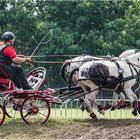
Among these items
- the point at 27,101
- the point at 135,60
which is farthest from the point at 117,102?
the point at 27,101

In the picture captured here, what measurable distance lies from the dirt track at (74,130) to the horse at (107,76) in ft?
2.30

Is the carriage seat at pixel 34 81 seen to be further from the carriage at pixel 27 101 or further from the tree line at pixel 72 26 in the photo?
the tree line at pixel 72 26

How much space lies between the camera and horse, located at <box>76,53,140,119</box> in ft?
37.1

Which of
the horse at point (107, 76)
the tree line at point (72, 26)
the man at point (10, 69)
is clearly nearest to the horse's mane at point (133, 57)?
the horse at point (107, 76)

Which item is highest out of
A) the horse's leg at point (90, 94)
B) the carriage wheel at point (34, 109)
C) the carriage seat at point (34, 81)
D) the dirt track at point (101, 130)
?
the carriage seat at point (34, 81)

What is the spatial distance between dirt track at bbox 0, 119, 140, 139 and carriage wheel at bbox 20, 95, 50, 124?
0.17m

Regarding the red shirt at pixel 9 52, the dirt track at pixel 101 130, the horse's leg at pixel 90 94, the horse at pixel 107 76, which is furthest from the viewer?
the horse's leg at pixel 90 94

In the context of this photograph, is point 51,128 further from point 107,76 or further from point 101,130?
point 107,76

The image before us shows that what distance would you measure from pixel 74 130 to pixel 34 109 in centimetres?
113

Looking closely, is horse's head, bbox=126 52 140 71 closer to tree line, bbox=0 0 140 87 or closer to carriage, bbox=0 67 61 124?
carriage, bbox=0 67 61 124

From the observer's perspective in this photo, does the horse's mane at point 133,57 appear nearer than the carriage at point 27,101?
No

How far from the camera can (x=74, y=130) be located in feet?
32.7

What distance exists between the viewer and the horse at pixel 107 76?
11320 millimetres

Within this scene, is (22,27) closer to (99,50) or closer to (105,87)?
(99,50)
